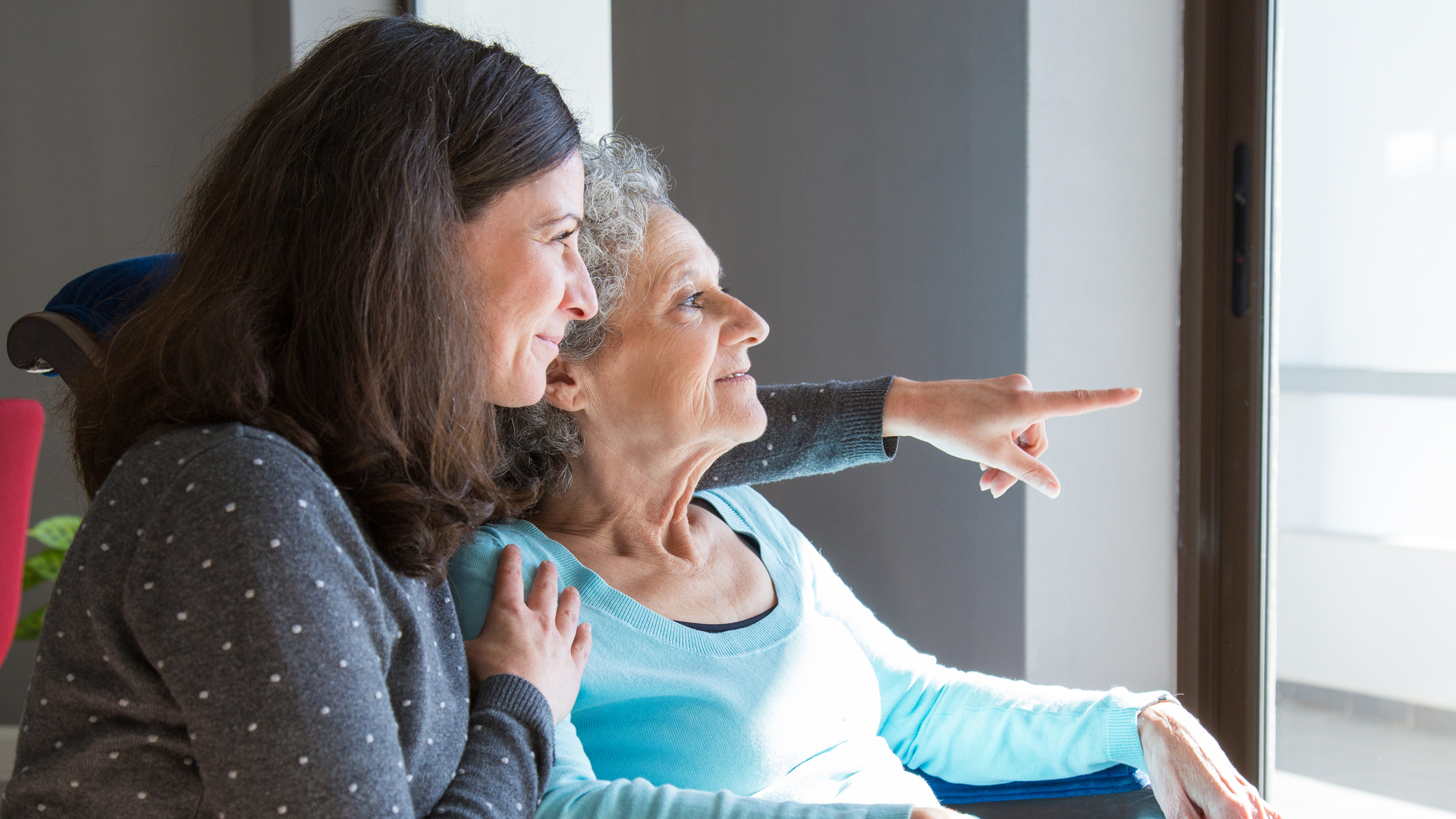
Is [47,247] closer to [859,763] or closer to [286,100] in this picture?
[286,100]

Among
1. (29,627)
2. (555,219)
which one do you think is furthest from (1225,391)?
(29,627)

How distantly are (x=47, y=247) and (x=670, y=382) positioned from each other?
2554mm

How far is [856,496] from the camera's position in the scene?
83.0 inches

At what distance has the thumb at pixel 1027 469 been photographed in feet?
4.71

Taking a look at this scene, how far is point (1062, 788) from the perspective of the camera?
145 centimetres

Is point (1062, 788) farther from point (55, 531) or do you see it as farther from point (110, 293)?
point (55, 531)

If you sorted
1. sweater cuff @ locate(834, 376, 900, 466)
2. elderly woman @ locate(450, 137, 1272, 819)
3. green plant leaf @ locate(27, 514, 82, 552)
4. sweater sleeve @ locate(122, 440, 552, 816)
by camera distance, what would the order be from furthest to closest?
green plant leaf @ locate(27, 514, 82, 552) → sweater cuff @ locate(834, 376, 900, 466) → elderly woman @ locate(450, 137, 1272, 819) → sweater sleeve @ locate(122, 440, 552, 816)

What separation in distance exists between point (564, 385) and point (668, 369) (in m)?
0.14

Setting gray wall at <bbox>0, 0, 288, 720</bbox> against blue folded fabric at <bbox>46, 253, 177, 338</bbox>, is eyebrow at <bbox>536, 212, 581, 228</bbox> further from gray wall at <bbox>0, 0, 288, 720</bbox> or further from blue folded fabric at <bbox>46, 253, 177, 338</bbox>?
gray wall at <bbox>0, 0, 288, 720</bbox>

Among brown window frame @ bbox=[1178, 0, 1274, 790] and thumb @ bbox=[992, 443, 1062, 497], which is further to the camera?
brown window frame @ bbox=[1178, 0, 1274, 790]

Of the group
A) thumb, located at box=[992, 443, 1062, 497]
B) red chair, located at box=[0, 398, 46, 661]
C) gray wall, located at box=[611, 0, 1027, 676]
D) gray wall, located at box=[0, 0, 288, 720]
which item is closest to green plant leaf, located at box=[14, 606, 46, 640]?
gray wall, located at box=[0, 0, 288, 720]

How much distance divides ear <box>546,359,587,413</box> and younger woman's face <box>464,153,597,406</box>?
23 cm

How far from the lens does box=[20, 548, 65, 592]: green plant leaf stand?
9.43ft

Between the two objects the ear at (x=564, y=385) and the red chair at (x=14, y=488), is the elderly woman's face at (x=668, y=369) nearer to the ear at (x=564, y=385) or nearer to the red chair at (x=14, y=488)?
the ear at (x=564, y=385)
